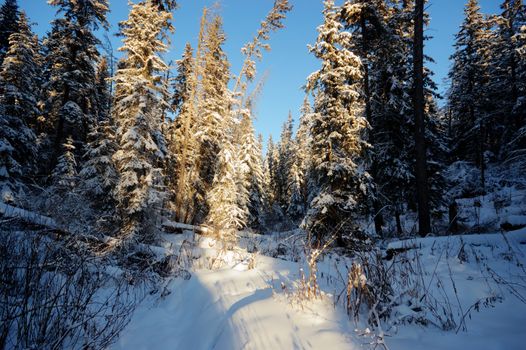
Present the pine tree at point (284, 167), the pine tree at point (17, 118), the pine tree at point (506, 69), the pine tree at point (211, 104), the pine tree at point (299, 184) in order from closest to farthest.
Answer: the pine tree at point (17, 118)
the pine tree at point (211, 104)
the pine tree at point (506, 69)
the pine tree at point (299, 184)
the pine tree at point (284, 167)

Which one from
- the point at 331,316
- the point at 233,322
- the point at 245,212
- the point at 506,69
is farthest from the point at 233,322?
the point at 506,69

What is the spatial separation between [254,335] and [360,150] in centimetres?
995

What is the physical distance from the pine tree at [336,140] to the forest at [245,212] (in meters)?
0.08

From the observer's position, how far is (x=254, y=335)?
7.94 feet

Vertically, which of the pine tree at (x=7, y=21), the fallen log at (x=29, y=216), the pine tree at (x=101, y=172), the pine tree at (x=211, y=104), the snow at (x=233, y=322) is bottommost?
the snow at (x=233, y=322)

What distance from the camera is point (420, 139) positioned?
31.3 feet

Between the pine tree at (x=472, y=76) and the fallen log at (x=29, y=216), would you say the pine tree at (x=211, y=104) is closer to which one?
the fallen log at (x=29, y=216)

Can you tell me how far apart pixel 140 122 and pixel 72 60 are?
35.6 feet

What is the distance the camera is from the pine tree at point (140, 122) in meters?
10.3

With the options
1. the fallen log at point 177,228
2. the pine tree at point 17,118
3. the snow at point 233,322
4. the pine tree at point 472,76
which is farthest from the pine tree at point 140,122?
the pine tree at point 472,76

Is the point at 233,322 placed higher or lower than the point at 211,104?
lower

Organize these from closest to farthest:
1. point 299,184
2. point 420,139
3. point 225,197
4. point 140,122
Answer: point 420,139 < point 140,122 < point 225,197 < point 299,184

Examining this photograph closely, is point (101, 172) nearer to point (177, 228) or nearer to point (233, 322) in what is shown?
point (177, 228)

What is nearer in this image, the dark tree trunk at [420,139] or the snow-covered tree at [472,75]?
the dark tree trunk at [420,139]
